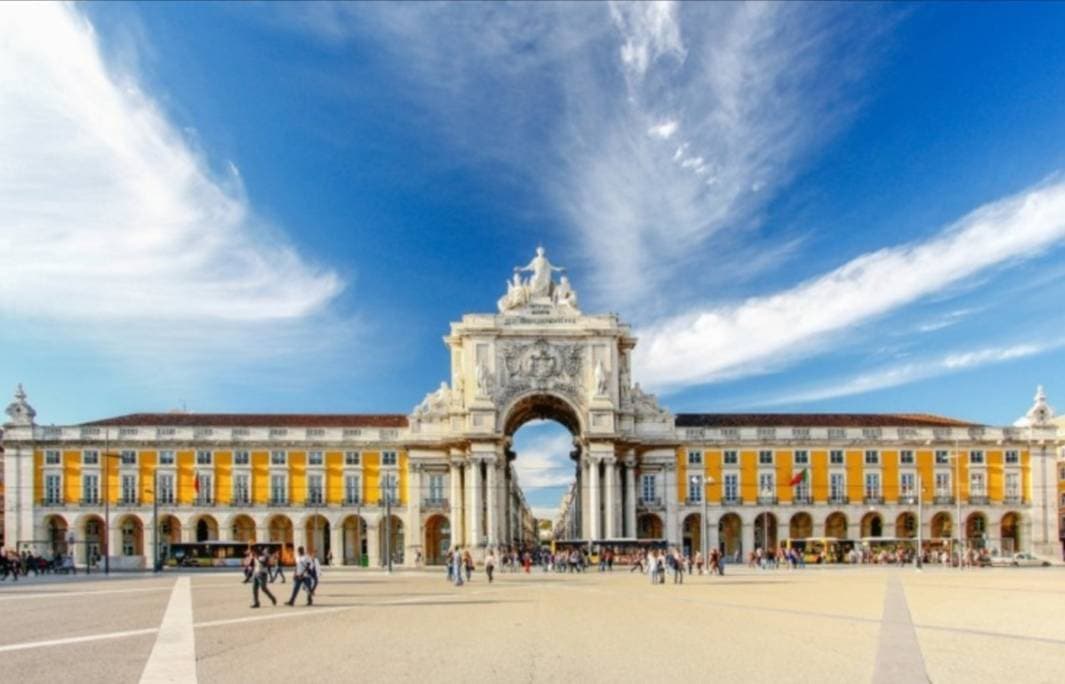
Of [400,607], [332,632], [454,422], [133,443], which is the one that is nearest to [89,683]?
Answer: [332,632]

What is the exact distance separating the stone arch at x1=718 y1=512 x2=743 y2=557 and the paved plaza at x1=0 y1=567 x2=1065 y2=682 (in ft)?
181

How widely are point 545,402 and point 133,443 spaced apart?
34.2 metres

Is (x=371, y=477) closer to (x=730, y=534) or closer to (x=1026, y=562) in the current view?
(x=730, y=534)

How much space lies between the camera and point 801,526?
9206 centimetres

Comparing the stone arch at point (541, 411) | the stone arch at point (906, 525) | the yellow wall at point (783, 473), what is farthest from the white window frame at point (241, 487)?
the stone arch at point (906, 525)

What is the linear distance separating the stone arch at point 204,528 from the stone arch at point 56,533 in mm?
10090

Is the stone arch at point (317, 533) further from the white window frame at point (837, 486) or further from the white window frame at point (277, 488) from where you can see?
the white window frame at point (837, 486)

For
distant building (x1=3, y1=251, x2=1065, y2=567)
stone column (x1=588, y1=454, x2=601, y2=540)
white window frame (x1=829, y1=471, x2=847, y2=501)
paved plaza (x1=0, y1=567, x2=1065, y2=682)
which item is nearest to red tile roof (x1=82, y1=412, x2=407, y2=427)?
distant building (x1=3, y1=251, x2=1065, y2=567)

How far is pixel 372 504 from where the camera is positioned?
90.3 m

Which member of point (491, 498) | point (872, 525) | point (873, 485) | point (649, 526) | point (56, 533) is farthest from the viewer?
point (872, 525)

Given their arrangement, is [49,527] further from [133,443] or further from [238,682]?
[238,682]

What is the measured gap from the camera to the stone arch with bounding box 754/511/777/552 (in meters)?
90.8

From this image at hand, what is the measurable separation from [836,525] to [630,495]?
62.0ft

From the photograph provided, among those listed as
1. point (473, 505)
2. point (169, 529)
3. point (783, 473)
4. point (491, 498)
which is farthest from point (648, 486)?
point (169, 529)
